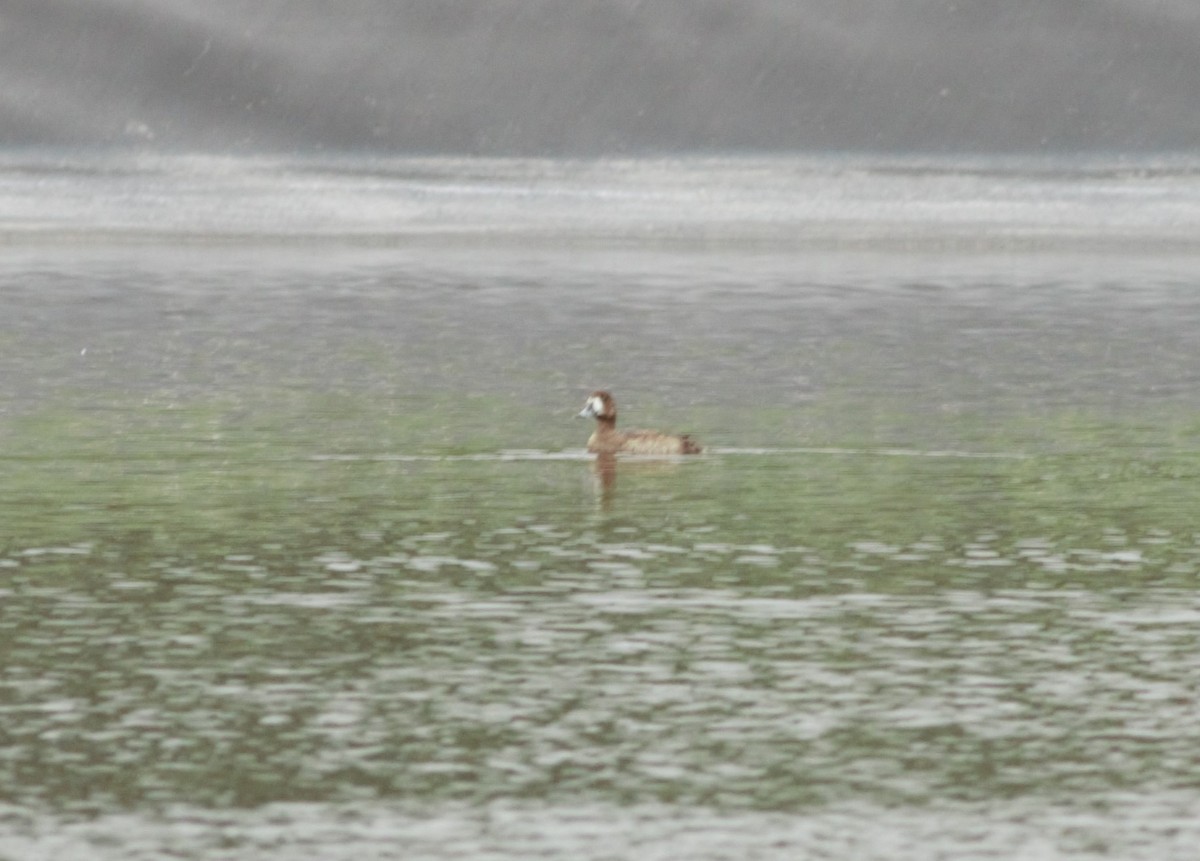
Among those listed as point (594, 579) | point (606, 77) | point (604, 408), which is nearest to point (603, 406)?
point (604, 408)

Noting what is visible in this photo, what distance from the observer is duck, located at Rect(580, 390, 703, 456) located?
22.9 metres

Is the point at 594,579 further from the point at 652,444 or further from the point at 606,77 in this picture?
the point at 606,77

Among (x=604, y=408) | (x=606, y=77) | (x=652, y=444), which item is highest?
(x=606, y=77)

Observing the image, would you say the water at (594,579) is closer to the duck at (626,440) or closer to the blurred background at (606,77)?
the duck at (626,440)

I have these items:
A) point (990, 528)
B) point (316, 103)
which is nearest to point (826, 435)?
point (990, 528)

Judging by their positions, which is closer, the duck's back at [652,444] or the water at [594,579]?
the water at [594,579]

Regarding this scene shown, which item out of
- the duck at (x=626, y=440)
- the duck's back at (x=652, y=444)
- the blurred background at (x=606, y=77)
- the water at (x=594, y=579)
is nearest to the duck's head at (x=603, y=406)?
the duck at (x=626, y=440)

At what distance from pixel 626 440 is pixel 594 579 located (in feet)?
19.4

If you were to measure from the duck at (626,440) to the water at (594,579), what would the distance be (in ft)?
0.62

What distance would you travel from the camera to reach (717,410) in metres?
27.0

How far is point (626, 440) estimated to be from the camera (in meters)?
23.0

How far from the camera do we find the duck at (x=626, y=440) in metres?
22.9

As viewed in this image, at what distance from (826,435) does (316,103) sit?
216ft

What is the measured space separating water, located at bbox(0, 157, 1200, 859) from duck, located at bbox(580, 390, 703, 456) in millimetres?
189
